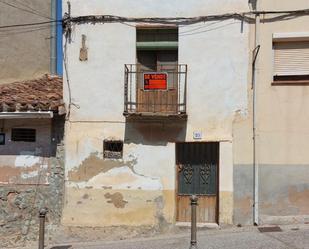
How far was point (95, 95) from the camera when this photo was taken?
1284 centimetres

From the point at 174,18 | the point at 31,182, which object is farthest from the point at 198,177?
the point at 31,182

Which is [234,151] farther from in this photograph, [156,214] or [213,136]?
[156,214]

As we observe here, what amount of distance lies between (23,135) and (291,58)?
6.20 m

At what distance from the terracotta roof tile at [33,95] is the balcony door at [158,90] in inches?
71.0

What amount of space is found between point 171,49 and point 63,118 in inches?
113

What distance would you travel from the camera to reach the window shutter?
1253cm

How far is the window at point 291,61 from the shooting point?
1253 cm

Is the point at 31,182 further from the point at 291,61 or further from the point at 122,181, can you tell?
the point at 291,61

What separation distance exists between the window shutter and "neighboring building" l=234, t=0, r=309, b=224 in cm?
10

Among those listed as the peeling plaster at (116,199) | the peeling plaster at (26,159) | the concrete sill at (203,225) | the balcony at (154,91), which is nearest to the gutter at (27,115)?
the peeling plaster at (26,159)

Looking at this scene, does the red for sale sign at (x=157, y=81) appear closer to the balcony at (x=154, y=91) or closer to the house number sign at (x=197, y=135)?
the balcony at (x=154, y=91)

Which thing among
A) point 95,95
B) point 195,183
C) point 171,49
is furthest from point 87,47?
point 195,183

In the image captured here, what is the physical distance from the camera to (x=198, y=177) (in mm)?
12836

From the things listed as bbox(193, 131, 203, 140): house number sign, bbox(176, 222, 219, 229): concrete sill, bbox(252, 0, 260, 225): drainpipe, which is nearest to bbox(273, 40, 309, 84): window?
bbox(252, 0, 260, 225): drainpipe
